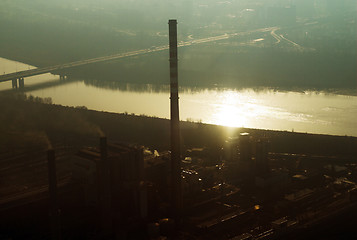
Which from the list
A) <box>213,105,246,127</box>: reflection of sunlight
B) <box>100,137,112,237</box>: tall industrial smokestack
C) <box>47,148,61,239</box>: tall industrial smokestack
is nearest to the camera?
<box>47,148,61,239</box>: tall industrial smokestack

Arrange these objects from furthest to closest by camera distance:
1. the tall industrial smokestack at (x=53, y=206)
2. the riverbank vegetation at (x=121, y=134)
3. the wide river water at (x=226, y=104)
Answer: the wide river water at (x=226, y=104) → the riverbank vegetation at (x=121, y=134) → the tall industrial smokestack at (x=53, y=206)

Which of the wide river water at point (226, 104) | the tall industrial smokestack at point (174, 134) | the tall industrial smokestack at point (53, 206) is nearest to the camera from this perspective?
the tall industrial smokestack at point (53, 206)

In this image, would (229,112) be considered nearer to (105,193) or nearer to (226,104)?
(226,104)

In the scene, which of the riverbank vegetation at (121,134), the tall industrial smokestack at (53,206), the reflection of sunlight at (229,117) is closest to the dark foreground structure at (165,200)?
the tall industrial smokestack at (53,206)

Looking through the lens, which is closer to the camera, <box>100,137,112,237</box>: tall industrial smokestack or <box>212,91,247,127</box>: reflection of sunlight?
<box>100,137,112,237</box>: tall industrial smokestack

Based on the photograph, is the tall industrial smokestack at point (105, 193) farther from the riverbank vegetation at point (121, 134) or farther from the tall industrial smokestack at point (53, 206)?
the riverbank vegetation at point (121, 134)

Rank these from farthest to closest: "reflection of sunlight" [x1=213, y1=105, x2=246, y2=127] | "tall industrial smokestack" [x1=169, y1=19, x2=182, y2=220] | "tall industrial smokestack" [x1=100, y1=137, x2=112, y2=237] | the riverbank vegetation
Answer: "reflection of sunlight" [x1=213, y1=105, x2=246, y2=127]
the riverbank vegetation
"tall industrial smokestack" [x1=169, y1=19, x2=182, y2=220]
"tall industrial smokestack" [x1=100, y1=137, x2=112, y2=237]

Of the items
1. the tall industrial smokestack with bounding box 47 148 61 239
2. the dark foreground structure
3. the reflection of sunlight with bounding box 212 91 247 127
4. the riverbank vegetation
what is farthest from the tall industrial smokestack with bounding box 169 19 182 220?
the reflection of sunlight with bounding box 212 91 247 127

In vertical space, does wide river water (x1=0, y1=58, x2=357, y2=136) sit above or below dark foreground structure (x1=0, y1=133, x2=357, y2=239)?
above

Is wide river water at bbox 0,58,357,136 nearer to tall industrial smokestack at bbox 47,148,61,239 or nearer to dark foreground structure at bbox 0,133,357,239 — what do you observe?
dark foreground structure at bbox 0,133,357,239

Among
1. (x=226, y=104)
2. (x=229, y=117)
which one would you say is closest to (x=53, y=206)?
(x=229, y=117)
